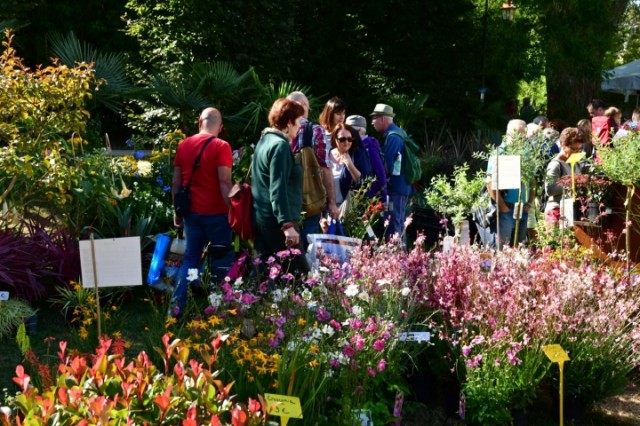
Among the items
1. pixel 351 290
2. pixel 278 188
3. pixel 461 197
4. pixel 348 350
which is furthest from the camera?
pixel 461 197

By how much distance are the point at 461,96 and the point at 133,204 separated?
1130 centimetres

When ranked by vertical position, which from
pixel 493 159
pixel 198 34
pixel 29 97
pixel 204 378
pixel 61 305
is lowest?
pixel 61 305

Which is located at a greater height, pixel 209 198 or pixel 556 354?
pixel 209 198

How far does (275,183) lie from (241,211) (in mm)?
374

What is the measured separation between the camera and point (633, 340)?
5.02 meters

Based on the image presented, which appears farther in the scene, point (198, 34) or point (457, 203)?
point (198, 34)

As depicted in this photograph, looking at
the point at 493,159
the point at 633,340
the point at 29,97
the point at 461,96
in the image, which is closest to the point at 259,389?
the point at 633,340

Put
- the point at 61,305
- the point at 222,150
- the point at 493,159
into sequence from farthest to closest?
the point at 493,159 → the point at 61,305 → the point at 222,150

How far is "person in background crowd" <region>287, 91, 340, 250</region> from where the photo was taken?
6.42m

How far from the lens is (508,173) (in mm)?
6887

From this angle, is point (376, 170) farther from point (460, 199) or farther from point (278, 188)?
point (278, 188)

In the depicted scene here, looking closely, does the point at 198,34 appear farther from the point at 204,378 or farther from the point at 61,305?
the point at 204,378

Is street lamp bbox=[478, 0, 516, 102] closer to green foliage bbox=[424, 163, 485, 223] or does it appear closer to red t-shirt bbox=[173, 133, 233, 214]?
green foliage bbox=[424, 163, 485, 223]

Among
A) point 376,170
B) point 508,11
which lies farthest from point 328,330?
point 508,11
